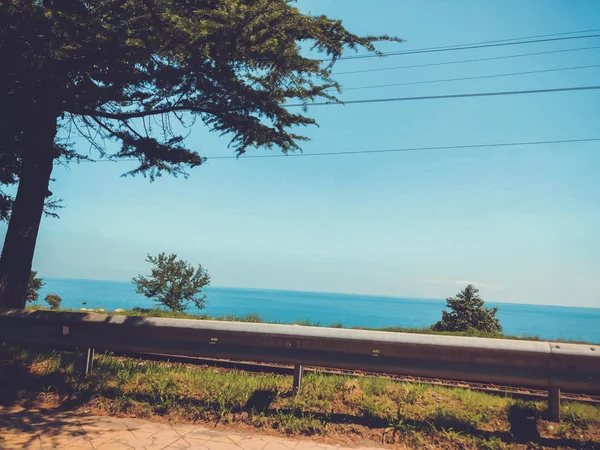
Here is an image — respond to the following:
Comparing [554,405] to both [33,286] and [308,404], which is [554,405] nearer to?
[308,404]

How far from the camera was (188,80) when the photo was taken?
630 cm

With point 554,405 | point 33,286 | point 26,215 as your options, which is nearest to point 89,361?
point 26,215

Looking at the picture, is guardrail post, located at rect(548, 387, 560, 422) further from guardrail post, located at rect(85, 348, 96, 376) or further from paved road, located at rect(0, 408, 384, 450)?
guardrail post, located at rect(85, 348, 96, 376)

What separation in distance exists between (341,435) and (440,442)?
1012 millimetres

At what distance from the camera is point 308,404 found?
4.08 meters

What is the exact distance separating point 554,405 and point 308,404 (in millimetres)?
2753

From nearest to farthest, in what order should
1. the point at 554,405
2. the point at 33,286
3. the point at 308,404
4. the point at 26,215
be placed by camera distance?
1. the point at 554,405
2. the point at 308,404
3. the point at 26,215
4. the point at 33,286

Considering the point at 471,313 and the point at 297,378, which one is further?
the point at 471,313

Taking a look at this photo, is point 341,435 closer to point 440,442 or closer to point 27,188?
point 440,442

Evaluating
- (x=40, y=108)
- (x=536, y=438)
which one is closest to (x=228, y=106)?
(x=40, y=108)

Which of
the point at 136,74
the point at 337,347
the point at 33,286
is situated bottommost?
the point at 33,286

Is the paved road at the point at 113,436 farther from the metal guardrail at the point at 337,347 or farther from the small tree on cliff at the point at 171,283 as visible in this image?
the small tree on cliff at the point at 171,283

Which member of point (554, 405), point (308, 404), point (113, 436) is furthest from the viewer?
point (308, 404)

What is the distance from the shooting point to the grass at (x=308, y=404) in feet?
11.8
